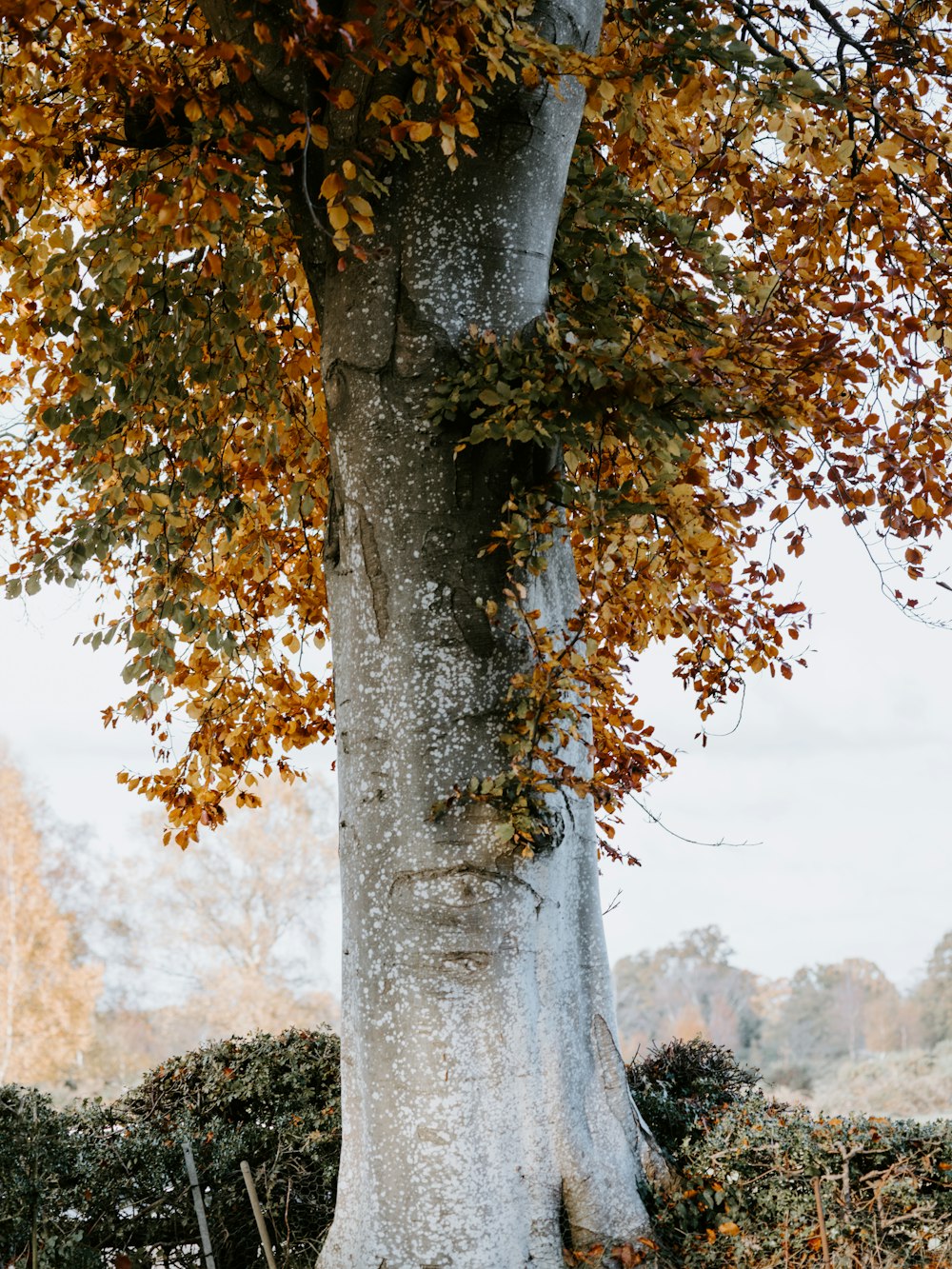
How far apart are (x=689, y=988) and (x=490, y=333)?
18353 mm

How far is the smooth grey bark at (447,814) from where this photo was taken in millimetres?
3639

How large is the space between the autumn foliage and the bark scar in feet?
1.41

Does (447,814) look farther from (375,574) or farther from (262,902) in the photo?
(262,902)

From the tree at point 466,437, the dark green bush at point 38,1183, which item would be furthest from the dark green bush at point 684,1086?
the dark green bush at point 38,1183

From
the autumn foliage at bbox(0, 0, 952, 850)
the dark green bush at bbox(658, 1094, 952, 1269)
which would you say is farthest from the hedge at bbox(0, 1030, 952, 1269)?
the autumn foliage at bbox(0, 0, 952, 850)

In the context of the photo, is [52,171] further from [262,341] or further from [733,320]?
[733,320]

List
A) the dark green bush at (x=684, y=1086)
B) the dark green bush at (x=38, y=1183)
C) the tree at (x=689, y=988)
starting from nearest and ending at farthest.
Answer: the dark green bush at (x=38, y=1183) < the dark green bush at (x=684, y=1086) < the tree at (x=689, y=988)

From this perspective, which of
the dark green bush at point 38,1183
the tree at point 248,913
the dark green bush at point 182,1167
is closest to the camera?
the dark green bush at point 38,1183

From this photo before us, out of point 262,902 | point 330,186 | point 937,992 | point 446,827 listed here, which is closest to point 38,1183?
point 446,827

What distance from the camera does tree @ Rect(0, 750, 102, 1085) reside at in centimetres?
1578

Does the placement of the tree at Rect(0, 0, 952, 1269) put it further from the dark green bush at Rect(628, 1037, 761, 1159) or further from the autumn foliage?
the dark green bush at Rect(628, 1037, 761, 1159)

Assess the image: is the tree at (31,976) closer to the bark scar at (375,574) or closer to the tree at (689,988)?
the tree at (689,988)

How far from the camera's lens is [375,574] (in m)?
3.90

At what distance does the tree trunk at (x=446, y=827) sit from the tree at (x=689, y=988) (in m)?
16.5
